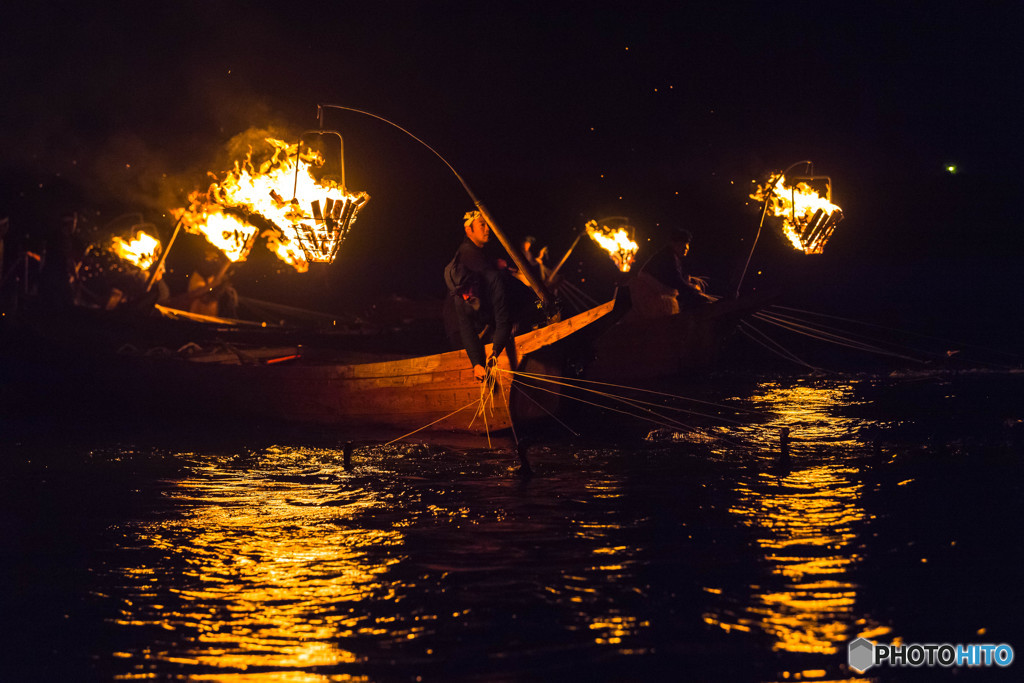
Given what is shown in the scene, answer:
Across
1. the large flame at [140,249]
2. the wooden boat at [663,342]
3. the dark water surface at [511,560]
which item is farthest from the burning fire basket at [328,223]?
the large flame at [140,249]

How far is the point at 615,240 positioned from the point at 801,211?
4.62m

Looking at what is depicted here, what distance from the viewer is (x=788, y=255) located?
54.7 meters

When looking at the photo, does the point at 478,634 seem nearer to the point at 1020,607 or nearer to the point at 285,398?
the point at 1020,607

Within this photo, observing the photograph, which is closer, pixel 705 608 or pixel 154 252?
pixel 705 608

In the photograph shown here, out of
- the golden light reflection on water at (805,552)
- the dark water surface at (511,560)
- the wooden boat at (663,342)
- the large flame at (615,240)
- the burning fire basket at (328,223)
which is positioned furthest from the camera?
the large flame at (615,240)

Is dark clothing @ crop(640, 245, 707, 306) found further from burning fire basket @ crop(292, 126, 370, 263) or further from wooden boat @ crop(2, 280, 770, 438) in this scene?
burning fire basket @ crop(292, 126, 370, 263)

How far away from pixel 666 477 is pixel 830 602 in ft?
10.3

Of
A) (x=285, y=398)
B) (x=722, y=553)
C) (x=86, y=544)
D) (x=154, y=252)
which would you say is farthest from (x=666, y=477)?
(x=154, y=252)

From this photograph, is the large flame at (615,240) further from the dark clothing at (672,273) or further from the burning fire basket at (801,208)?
the burning fire basket at (801,208)

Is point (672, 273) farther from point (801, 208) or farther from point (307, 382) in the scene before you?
point (307, 382)

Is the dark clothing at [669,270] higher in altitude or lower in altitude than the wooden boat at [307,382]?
higher

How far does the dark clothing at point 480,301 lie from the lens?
893cm

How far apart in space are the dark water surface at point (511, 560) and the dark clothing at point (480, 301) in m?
1.08

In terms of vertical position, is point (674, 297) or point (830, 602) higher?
point (674, 297)
